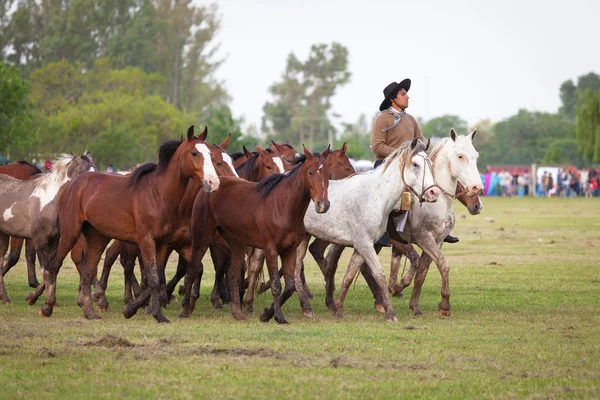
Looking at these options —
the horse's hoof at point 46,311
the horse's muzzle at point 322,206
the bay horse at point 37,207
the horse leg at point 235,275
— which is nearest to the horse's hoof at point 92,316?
the horse's hoof at point 46,311

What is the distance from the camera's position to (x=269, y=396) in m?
8.59

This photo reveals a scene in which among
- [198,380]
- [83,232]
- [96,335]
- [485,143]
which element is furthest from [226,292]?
[485,143]

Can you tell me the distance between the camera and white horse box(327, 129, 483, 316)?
14609 mm

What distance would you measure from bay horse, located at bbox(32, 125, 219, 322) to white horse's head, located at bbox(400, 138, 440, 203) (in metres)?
2.50

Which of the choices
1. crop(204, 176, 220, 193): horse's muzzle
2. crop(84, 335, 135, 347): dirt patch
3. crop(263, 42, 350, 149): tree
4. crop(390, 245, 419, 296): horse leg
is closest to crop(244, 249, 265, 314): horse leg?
crop(204, 176, 220, 193): horse's muzzle

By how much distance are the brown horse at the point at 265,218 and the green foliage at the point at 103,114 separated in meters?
55.5

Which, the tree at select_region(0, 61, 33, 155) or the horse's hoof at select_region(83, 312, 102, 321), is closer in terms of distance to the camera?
the horse's hoof at select_region(83, 312, 102, 321)

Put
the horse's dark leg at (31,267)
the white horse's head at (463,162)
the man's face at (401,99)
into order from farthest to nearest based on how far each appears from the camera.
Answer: the horse's dark leg at (31,267), the man's face at (401,99), the white horse's head at (463,162)

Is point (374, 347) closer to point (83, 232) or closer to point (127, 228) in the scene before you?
point (127, 228)

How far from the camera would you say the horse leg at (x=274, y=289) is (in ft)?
43.4

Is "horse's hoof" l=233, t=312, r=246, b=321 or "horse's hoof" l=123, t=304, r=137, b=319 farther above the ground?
"horse's hoof" l=123, t=304, r=137, b=319

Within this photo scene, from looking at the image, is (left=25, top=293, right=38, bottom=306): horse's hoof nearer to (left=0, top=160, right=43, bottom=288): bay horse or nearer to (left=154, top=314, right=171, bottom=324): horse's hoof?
(left=0, top=160, right=43, bottom=288): bay horse

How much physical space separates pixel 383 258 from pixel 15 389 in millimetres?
17233

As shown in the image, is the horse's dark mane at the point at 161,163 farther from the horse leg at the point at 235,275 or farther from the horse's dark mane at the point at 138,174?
the horse leg at the point at 235,275
